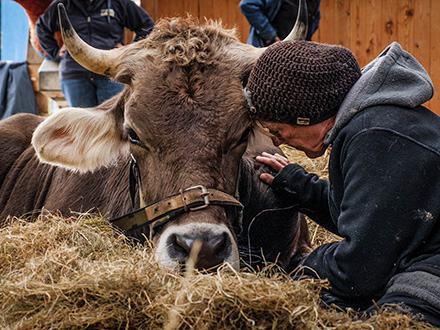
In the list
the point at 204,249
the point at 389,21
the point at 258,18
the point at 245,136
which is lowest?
the point at 389,21

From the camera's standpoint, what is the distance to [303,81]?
256 centimetres

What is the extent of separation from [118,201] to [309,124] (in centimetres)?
166

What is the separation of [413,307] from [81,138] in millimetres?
2403

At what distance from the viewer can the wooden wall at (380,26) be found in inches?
363

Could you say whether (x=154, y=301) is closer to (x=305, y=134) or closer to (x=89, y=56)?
(x=305, y=134)

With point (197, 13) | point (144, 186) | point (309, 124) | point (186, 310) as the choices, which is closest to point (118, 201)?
point (144, 186)

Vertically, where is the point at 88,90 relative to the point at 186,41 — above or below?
below

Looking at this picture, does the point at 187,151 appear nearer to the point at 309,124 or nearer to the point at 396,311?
the point at 309,124

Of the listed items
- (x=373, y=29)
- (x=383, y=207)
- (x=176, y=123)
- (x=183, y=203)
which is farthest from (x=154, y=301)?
(x=373, y=29)

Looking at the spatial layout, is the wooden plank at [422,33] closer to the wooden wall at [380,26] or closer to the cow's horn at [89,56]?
the wooden wall at [380,26]

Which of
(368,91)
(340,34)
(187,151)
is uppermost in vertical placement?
(368,91)

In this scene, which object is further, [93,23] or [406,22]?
[406,22]

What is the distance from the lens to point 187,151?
2.94 meters

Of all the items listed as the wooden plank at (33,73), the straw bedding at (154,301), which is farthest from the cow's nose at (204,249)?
the wooden plank at (33,73)
